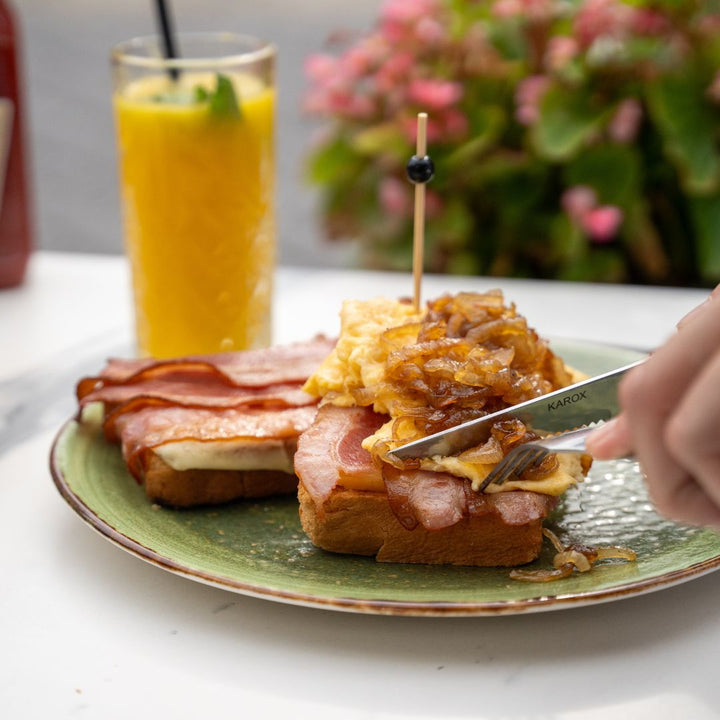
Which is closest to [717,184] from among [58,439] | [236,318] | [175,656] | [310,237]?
[236,318]

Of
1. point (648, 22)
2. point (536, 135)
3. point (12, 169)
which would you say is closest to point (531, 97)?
point (536, 135)

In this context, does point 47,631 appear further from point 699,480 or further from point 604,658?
point 699,480

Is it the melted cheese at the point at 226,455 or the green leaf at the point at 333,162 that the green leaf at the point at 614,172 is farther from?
the melted cheese at the point at 226,455

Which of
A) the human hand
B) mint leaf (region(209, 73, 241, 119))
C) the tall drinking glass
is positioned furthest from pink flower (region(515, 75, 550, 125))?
the human hand

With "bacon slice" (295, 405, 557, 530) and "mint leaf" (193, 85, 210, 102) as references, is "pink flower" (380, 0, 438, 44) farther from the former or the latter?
"bacon slice" (295, 405, 557, 530)

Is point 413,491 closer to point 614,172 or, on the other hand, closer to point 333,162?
point 614,172

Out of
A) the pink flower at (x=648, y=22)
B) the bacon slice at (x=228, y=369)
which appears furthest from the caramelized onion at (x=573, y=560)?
the pink flower at (x=648, y=22)
